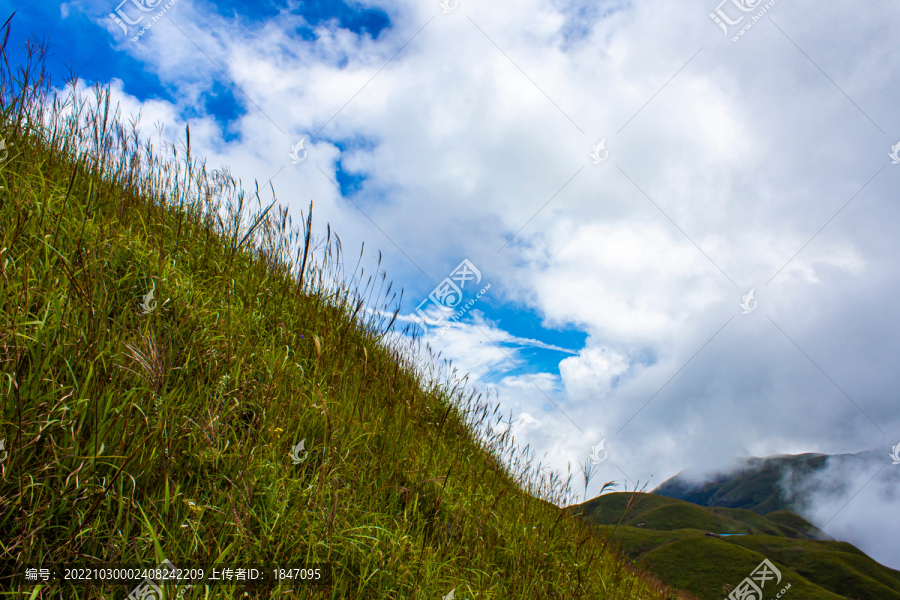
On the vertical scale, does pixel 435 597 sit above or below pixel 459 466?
below

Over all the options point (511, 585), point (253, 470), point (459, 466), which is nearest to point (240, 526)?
point (253, 470)

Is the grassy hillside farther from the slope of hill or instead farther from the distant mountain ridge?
the distant mountain ridge

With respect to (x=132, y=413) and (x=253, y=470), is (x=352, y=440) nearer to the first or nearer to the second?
(x=253, y=470)

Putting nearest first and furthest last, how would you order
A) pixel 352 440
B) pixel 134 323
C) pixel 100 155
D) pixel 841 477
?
pixel 134 323, pixel 352 440, pixel 100 155, pixel 841 477

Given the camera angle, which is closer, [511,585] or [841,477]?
[511,585]

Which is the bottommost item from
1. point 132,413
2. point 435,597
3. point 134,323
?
point 435,597

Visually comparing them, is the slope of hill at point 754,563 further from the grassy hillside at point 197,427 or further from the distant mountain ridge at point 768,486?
the distant mountain ridge at point 768,486

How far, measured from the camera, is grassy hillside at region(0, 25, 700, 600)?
142 centimetres

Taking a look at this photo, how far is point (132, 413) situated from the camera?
1664 mm

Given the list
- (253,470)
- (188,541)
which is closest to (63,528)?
(188,541)

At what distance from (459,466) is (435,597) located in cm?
162

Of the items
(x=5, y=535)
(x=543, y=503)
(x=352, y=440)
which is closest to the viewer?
(x=5, y=535)

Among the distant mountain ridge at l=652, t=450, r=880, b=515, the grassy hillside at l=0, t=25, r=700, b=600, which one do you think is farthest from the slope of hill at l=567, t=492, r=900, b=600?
the distant mountain ridge at l=652, t=450, r=880, b=515

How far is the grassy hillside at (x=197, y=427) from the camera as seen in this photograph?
1420mm
